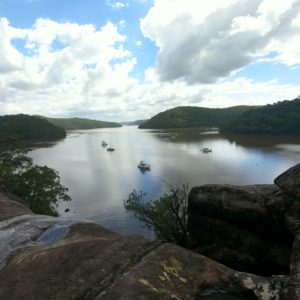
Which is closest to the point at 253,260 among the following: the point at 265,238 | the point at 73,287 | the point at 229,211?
the point at 265,238

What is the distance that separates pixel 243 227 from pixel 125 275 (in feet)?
33.8

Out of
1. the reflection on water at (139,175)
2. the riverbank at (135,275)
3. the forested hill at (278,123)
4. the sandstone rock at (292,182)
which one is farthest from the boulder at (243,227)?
the forested hill at (278,123)

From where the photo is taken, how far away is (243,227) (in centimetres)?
1775

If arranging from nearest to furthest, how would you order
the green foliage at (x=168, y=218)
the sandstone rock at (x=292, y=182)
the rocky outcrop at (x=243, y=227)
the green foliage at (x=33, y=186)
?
1. the sandstone rock at (x=292, y=182)
2. the rocky outcrop at (x=243, y=227)
3. the green foliage at (x=168, y=218)
4. the green foliage at (x=33, y=186)

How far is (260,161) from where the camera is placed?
96000 mm

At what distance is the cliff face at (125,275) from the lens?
356 inches

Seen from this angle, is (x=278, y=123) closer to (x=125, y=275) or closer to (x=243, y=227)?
(x=243, y=227)

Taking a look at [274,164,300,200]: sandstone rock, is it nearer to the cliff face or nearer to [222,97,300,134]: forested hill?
the cliff face

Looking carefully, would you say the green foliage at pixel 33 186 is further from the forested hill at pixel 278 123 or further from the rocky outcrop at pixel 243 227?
the forested hill at pixel 278 123

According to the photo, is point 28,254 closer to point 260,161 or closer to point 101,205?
point 101,205

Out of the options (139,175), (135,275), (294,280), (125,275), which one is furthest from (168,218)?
(139,175)

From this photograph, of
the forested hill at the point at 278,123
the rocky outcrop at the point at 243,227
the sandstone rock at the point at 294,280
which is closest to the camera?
the sandstone rock at the point at 294,280

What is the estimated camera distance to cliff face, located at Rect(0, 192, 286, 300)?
9.05 metres

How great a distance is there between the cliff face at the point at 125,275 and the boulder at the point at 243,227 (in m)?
6.03
